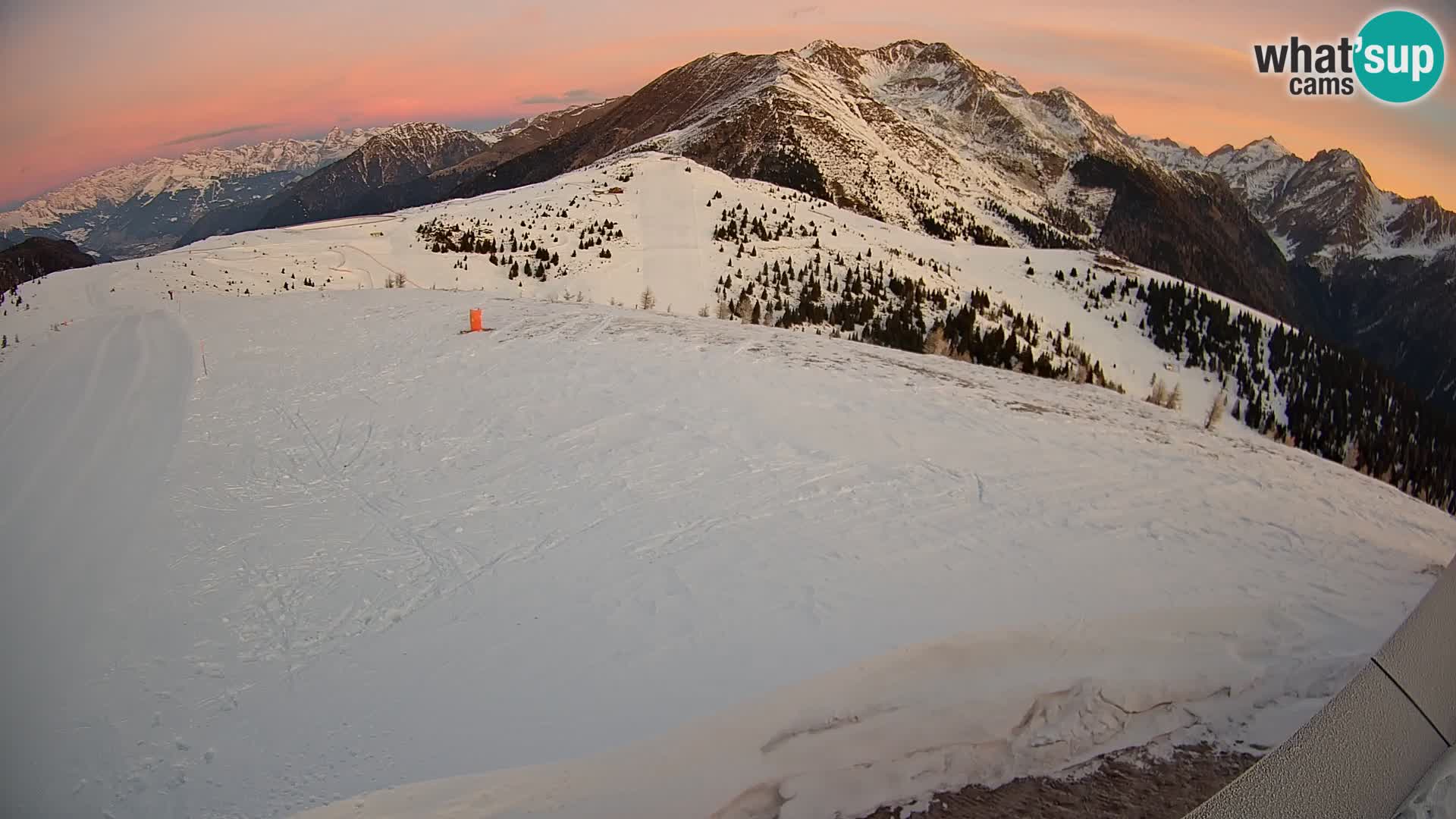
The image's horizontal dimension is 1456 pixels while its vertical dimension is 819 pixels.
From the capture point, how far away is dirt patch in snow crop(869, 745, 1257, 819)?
8.02 ft

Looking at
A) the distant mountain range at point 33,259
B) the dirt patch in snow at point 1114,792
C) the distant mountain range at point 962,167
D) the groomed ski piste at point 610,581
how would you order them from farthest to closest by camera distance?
1. the distant mountain range at point 962,167
2. the distant mountain range at point 33,259
3. the groomed ski piste at point 610,581
4. the dirt patch in snow at point 1114,792

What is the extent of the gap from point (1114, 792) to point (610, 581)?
2.99m

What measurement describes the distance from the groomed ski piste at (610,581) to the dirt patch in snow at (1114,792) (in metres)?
0.11

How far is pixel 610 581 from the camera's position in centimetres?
465

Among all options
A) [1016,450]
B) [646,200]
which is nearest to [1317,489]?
[1016,450]

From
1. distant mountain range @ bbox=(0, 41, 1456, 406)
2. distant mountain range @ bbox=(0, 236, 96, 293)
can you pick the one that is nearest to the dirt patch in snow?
distant mountain range @ bbox=(0, 236, 96, 293)

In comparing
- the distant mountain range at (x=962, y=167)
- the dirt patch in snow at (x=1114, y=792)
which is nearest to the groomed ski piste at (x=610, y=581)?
the dirt patch in snow at (x=1114, y=792)

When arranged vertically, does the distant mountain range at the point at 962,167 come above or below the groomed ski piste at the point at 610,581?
above

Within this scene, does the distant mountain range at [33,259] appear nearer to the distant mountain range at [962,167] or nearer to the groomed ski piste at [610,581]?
the groomed ski piste at [610,581]

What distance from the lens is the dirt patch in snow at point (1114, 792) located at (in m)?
2.44

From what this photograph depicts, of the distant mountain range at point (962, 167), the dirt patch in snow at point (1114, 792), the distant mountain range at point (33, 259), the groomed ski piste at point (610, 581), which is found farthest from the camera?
the distant mountain range at point (962, 167)

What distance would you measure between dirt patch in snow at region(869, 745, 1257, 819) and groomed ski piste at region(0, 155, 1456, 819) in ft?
0.36

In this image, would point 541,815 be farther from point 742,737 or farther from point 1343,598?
point 1343,598

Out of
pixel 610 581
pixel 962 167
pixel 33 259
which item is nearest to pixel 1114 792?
pixel 610 581
